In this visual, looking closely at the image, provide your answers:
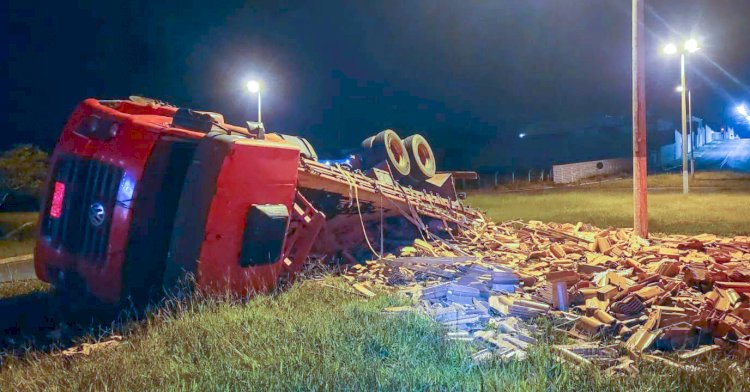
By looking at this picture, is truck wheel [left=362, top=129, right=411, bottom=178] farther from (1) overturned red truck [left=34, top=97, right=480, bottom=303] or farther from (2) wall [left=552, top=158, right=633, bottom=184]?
(2) wall [left=552, top=158, right=633, bottom=184]

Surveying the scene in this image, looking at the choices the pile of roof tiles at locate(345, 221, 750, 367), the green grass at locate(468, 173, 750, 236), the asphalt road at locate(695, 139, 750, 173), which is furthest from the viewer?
the asphalt road at locate(695, 139, 750, 173)

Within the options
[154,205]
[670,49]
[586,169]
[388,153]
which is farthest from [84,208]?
[586,169]

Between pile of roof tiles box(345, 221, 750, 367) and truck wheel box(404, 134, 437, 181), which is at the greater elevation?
truck wheel box(404, 134, 437, 181)

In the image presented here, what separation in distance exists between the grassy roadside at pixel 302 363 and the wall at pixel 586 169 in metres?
40.4

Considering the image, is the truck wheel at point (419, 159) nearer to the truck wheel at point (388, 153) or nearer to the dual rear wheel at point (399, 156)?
the dual rear wheel at point (399, 156)

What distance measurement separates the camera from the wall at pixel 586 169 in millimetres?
44000

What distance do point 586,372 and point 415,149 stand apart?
9.13 m

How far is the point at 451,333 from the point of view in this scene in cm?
507

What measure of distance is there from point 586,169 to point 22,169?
40419mm

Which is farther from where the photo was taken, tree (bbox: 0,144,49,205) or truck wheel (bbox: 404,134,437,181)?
tree (bbox: 0,144,49,205)

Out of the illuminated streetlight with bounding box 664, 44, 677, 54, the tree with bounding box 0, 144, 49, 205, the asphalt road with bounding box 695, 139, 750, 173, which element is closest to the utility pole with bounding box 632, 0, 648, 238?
the illuminated streetlight with bounding box 664, 44, 677, 54

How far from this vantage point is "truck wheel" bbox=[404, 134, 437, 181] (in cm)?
1246

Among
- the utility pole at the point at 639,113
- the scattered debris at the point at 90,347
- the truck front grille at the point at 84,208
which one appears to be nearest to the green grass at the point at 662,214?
the utility pole at the point at 639,113

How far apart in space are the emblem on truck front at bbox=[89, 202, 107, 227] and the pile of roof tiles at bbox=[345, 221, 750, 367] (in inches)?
122
